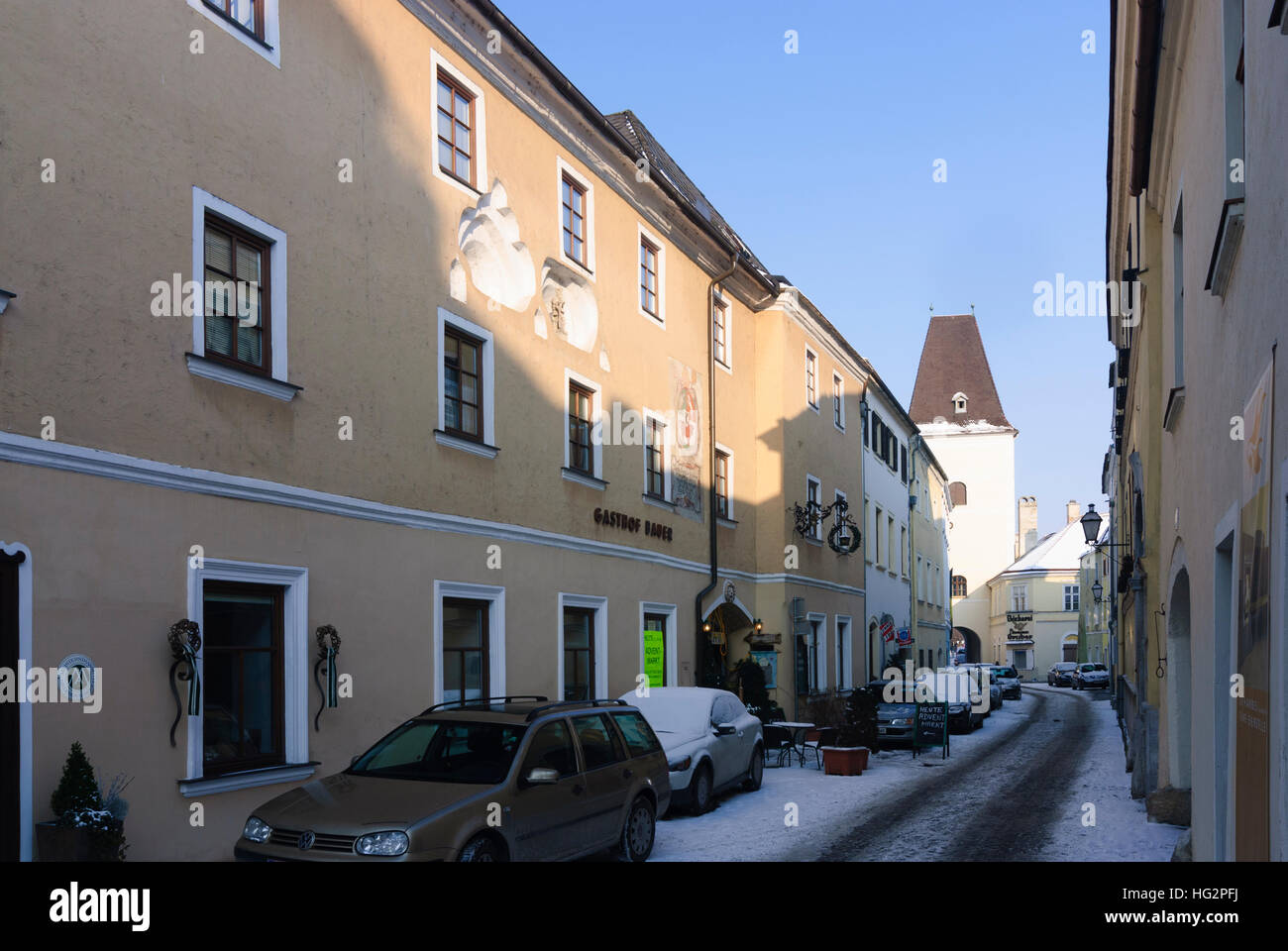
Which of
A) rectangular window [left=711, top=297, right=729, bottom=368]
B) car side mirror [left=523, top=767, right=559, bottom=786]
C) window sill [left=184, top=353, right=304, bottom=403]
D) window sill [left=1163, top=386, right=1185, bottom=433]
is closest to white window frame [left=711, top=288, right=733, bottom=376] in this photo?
rectangular window [left=711, top=297, right=729, bottom=368]

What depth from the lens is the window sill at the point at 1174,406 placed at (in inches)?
412

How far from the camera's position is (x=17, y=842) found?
8195mm

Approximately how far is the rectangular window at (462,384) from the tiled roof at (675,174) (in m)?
10.5

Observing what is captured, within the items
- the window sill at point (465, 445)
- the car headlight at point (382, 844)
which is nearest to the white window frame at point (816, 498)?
the window sill at point (465, 445)

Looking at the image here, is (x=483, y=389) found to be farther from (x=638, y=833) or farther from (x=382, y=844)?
(x=382, y=844)

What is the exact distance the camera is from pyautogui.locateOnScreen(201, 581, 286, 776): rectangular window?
33.6 feet

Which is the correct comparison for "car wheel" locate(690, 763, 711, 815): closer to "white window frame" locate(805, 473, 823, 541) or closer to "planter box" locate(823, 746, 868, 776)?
"planter box" locate(823, 746, 868, 776)

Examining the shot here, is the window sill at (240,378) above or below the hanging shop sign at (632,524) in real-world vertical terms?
above

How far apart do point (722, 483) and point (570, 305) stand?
7.95 meters

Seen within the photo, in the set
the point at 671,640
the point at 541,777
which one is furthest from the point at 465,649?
the point at 671,640

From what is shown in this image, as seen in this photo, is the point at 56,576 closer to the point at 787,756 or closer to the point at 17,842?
the point at 17,842

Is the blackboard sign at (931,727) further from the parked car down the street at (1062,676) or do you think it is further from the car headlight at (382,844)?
the parked car down the street at (1062,676)

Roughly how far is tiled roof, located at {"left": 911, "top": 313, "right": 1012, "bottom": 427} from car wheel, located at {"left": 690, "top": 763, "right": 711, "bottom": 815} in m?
66.3
